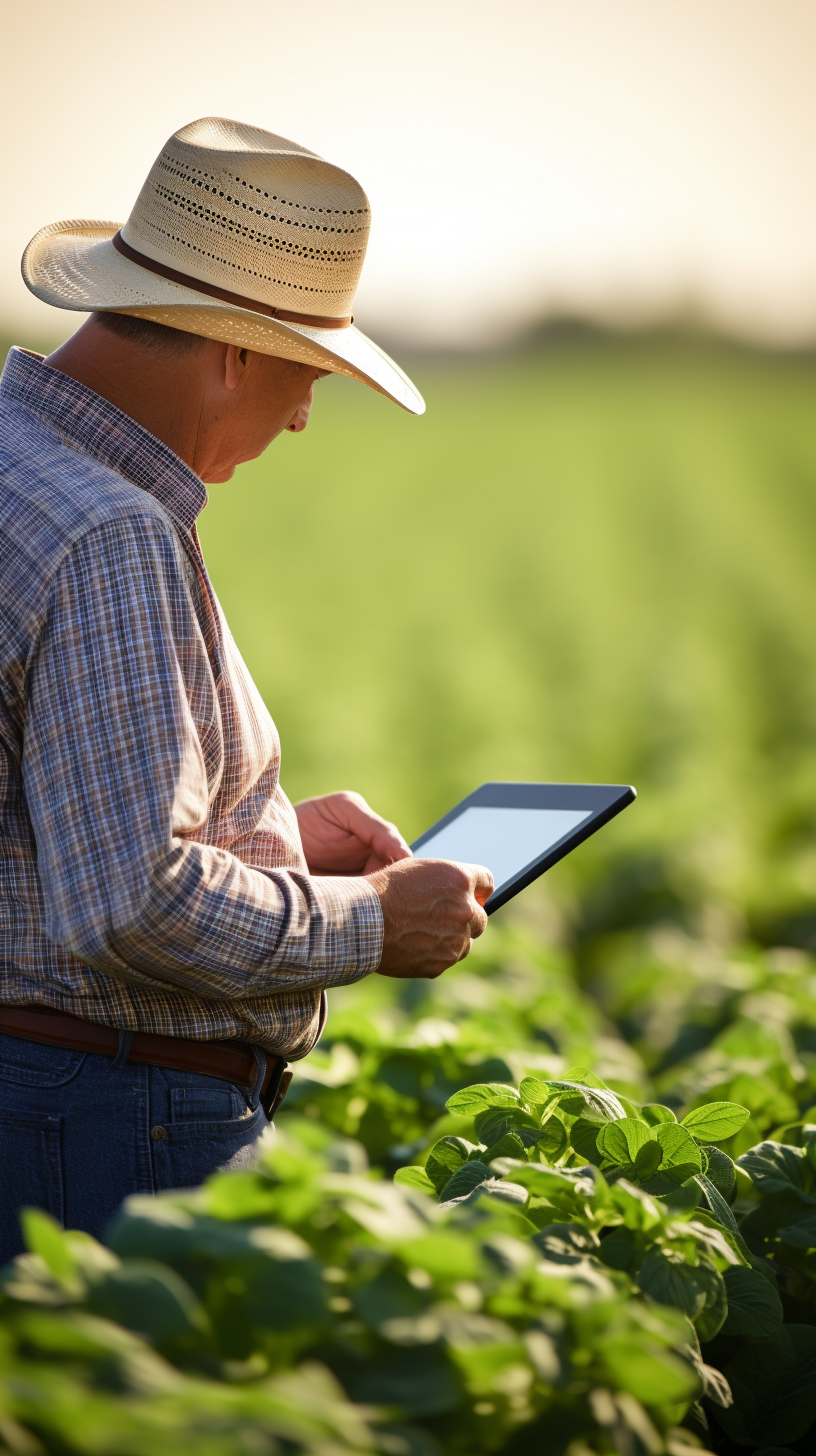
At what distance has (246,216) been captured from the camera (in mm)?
2199

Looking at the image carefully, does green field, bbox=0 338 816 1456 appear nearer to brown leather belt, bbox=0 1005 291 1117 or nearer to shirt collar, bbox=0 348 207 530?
brown leather belt, bbox=0 1005 291 1117

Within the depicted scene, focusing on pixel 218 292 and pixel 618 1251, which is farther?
→ pixel 218 292

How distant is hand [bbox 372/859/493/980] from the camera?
210 centimetres

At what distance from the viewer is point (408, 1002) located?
5250mm

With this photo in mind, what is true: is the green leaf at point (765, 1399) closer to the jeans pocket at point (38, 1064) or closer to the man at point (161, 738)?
the man at point (161, 738)

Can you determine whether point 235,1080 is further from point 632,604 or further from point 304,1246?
point 632,604

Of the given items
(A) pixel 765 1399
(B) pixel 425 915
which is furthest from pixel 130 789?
(A) pixel 765 1399

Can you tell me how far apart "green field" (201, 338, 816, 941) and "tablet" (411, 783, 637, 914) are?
427 centimetres

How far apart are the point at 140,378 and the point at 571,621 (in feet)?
64.5

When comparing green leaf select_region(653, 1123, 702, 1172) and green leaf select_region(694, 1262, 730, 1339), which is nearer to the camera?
green leaf select_region(694, 1262, 730, 1339)

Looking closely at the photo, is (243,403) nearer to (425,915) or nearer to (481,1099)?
(425,915)

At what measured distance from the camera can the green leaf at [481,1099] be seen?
2.34 meters

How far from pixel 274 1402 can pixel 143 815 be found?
0.81 metres

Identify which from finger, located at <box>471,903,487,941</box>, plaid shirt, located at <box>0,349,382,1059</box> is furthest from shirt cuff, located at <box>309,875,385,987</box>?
finger, located at <box>471,903,487,941</box>
